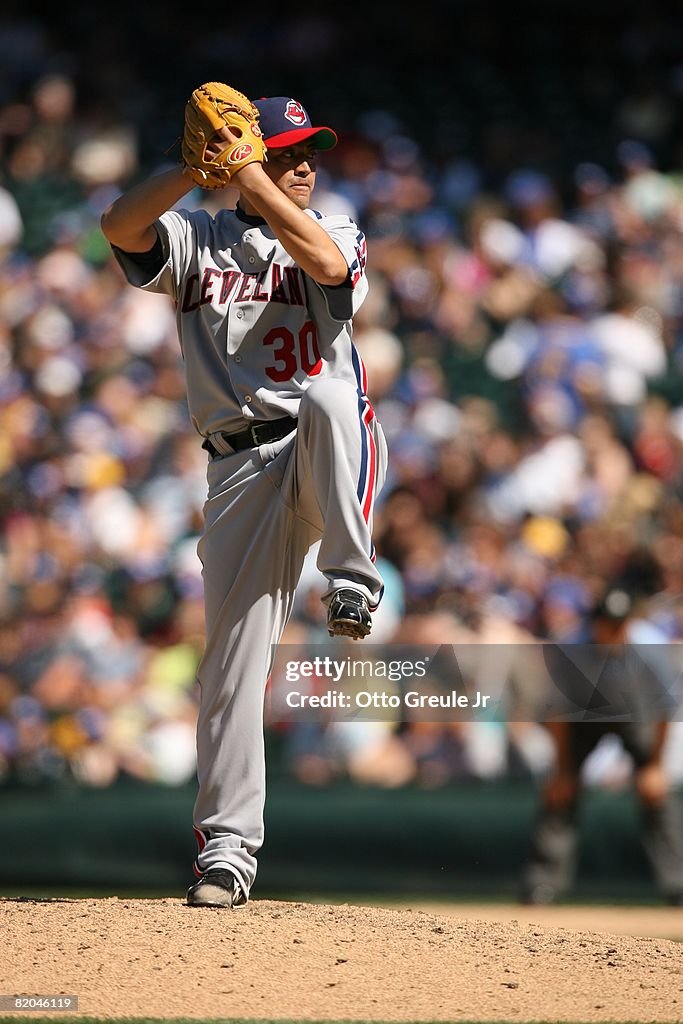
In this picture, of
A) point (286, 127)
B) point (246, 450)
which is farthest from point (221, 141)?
point (246, 450)

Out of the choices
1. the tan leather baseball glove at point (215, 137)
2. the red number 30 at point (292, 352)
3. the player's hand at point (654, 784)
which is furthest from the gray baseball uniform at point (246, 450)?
the player's hand at point (654, 784)

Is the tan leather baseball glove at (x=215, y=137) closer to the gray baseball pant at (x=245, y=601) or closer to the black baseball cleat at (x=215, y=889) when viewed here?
the gray baseball pant at (x=245, y=601)

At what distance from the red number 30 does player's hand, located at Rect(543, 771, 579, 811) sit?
2437 mm

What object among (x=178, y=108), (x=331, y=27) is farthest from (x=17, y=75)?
(x=331, y=27)

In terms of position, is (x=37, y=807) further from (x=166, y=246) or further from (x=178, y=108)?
(x=178, y=108)

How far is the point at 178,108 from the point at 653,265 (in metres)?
3.18

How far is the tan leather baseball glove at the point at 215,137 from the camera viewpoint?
10.5 feet

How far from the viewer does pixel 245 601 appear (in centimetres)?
353

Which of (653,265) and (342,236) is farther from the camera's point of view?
(653,265)

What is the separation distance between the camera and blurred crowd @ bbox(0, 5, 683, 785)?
19.7ft

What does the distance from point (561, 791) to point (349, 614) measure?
251 centimetres

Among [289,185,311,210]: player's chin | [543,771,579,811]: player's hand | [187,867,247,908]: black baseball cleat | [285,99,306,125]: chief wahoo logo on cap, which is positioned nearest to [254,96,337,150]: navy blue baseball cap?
[285,99,306,125]: chief wahoo logo on cap

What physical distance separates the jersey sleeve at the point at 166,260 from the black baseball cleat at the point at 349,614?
92 cm

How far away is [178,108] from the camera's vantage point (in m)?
9.20
